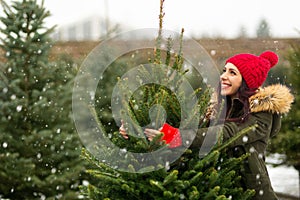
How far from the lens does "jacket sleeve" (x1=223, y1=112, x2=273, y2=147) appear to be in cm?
238

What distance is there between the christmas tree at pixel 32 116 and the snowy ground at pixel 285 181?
4910 mm

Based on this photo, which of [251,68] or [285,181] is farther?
[285,181]

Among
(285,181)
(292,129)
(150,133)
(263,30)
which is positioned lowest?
(285,181)

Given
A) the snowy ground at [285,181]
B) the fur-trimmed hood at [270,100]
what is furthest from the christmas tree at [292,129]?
the fur-trimmed hood at [270,100]

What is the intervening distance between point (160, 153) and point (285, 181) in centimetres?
841

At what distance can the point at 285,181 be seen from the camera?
9.94 meters

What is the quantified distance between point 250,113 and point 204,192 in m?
Result: 0.59

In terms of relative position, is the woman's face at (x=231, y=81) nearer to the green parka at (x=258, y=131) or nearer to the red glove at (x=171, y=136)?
the green parka at (x=258, y=131)

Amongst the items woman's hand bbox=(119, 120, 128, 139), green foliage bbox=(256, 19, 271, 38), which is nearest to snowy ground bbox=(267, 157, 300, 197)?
green foliage bbox=(256, 19, 271, 38)

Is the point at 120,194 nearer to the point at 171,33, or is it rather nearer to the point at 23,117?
the point at 171,33

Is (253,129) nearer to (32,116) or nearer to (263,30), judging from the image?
(32,116)

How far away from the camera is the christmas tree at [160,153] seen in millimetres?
2189

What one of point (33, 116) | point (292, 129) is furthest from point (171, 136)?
point (292, 129)

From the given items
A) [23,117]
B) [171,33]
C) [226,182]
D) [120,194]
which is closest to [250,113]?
[226,182]
